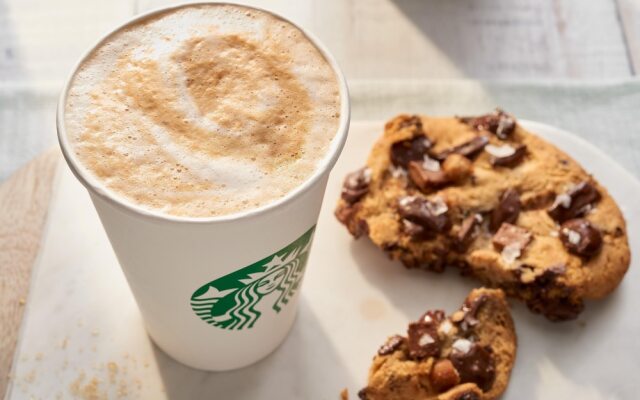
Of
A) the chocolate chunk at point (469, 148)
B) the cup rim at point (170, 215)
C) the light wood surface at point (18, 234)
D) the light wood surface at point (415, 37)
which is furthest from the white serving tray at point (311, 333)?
the light wood surface at point (415, 37)

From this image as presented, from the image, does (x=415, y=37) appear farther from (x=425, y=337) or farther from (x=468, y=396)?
(x=468, y=396)

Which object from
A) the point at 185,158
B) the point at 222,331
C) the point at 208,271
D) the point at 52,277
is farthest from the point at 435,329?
the point at 52,277

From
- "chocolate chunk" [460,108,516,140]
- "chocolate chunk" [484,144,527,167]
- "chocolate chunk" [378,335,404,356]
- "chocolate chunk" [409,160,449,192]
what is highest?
"chocolate chunk" [460,108,516,140]

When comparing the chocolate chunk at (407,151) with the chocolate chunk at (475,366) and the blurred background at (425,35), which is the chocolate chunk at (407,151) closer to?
the chocolate chunk at (475,366)

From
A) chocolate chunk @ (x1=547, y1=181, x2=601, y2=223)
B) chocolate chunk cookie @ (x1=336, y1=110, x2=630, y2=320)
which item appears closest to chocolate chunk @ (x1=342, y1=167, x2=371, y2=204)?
chocolate chunk cookie @ (x1=336, y1=110, x2=630, y2=320)

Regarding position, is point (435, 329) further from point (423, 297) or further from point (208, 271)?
point (208, 271)

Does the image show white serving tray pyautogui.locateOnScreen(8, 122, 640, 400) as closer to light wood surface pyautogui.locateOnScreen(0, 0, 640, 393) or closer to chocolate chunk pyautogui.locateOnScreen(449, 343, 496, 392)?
chocolate chunk pyautogui.locateOnScreen(449, 343, 496, 392)
